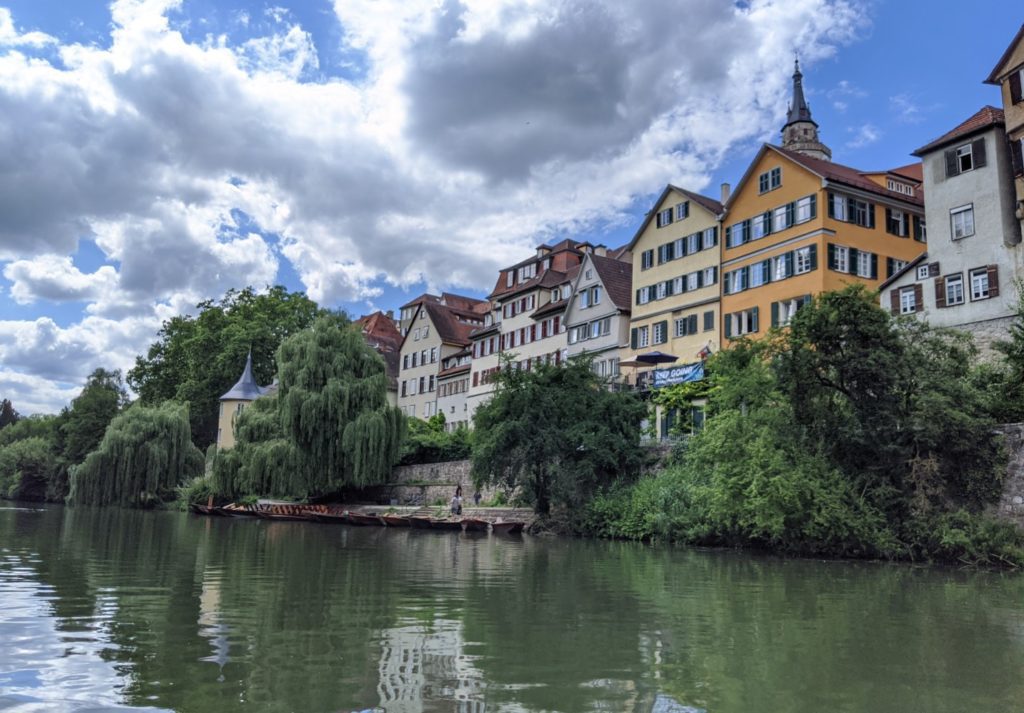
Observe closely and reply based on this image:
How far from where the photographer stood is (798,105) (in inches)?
3420

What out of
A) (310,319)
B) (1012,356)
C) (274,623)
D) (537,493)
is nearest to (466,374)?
(310,319)

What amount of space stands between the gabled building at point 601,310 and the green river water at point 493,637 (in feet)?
101

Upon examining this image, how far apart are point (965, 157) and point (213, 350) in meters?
58.1

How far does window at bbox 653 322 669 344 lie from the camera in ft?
153

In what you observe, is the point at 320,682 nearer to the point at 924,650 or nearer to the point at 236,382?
the point at 924,650

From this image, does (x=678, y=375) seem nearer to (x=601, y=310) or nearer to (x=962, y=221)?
(x=601, y=310)

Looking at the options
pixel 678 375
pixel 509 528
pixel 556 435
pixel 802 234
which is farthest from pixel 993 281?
pixel 509 528

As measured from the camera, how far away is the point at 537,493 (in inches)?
1432

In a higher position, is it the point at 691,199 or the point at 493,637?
the point at 691,199

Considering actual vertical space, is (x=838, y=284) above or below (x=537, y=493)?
above

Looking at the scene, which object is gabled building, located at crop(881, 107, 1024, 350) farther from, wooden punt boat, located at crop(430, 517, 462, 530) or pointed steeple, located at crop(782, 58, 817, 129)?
pointed steeple, located at crop(782, 58, 817, 129)

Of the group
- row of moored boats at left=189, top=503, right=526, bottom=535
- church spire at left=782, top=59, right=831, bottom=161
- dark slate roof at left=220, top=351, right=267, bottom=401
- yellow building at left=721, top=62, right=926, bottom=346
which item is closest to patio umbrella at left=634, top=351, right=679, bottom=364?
yellow building at left=721, top=62, right=926, bottom=346

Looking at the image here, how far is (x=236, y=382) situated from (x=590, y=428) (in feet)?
143

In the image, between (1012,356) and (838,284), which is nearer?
(1012,356)
